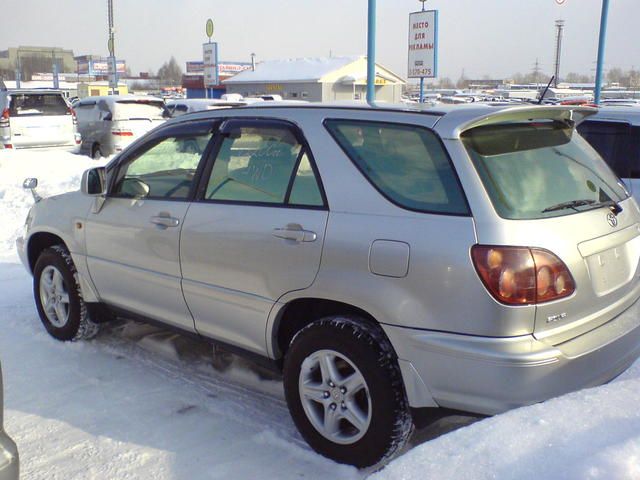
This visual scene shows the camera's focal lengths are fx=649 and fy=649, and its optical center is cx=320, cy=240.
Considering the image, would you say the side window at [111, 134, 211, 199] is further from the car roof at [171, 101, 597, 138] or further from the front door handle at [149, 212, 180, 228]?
the car roof at [171, 101, 597, 138]

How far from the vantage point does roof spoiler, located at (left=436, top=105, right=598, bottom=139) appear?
2.87m

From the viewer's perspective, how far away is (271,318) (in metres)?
3.36

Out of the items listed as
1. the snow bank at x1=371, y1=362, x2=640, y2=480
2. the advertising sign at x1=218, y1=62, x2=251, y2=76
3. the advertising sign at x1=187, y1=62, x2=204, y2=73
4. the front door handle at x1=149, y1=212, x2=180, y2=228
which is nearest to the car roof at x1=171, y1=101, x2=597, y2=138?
the front door handle at x1=149, y1=212, x2=180, y2=228

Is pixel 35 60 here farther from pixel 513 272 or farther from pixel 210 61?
pixel 513 272

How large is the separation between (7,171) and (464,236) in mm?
12032

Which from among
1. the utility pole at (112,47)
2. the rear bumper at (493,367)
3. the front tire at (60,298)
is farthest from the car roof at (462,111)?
the utility pole at (112,47)

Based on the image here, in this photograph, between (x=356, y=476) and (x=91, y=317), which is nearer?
(x=356, y=476)

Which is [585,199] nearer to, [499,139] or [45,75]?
[499,139]

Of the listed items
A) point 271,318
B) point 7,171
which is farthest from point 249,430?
point 7,171

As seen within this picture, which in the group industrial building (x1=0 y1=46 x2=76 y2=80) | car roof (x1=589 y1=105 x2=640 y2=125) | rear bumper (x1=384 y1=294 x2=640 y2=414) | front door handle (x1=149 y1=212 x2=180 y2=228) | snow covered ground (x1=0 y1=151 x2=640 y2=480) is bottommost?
snow covered ground (x1=0 y1=151 x2=640 y2=480)

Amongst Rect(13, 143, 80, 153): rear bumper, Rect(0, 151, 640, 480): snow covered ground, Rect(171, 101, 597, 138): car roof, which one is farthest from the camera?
Rect(13, 143, 80, 153): rear bumper

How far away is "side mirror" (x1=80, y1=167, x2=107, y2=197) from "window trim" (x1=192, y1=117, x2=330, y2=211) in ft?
3.22

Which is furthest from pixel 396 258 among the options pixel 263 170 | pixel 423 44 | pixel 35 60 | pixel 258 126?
pixel 35 60

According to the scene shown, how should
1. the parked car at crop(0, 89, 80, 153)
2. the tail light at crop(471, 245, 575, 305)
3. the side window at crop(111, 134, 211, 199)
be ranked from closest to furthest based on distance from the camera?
the tail light at crop(471, 245, 575, 305) < the side window at crop(111, 134, 211, 199) < the parked car at crop(0, 89, 80, 153)
